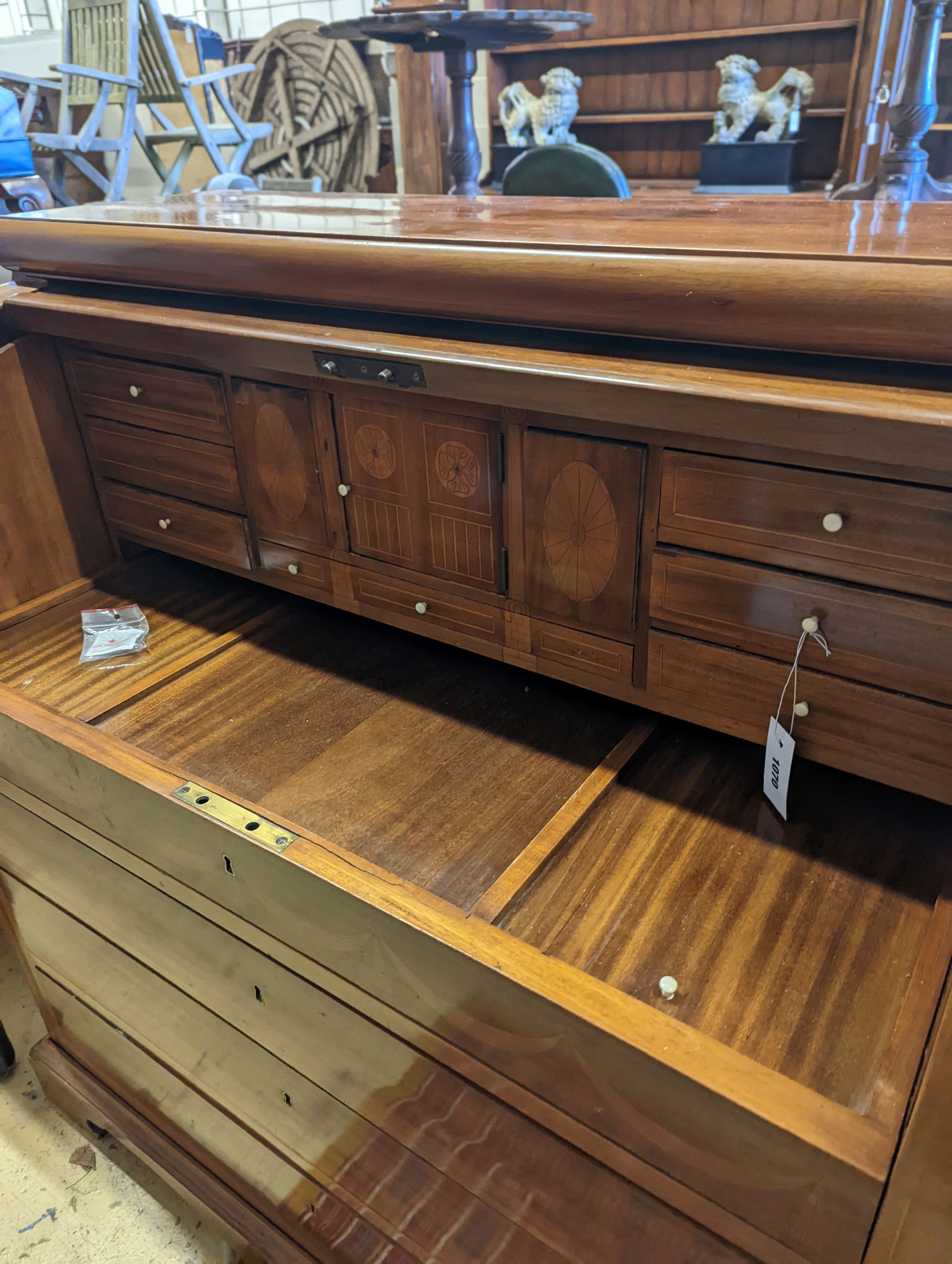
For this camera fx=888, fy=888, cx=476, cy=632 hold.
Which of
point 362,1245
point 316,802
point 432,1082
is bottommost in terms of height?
point 362,1245

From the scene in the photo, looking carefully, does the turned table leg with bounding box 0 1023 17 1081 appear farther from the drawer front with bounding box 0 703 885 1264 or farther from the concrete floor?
the drawer front with bounding box 0 703 885 1264

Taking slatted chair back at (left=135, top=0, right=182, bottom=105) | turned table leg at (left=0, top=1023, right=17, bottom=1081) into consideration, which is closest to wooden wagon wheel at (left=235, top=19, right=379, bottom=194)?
slatted chair back at (left=135, top=0, right=182, bottom=105)

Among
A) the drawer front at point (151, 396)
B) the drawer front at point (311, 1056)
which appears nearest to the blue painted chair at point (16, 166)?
the drawer front at point (151, 396)

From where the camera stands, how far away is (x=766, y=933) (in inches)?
27.3

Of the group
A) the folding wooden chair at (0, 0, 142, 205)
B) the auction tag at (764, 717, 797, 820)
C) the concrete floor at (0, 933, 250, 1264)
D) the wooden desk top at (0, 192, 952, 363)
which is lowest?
the concrete floor at (0, 933, 250, 1264)

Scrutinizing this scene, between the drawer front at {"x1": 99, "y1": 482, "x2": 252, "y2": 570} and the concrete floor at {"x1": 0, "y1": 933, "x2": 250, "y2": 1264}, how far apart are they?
911 millimetres

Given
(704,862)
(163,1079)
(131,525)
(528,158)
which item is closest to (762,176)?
(528,158)

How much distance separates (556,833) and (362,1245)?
0.59 metres

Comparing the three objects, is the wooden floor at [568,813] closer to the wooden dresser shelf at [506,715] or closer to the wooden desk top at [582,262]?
the wooden dresser shelf at [506,715]

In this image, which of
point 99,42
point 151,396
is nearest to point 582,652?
point 151,396

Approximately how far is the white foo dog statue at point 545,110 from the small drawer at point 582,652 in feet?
10.1

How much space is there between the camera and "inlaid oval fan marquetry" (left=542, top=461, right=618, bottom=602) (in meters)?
0.75

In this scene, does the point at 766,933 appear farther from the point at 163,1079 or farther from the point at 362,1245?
the point at 163,1079

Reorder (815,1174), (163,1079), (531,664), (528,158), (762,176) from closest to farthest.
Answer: (815,1174) → (531,664) → (163,1079) → (528,158) → (762,176)
